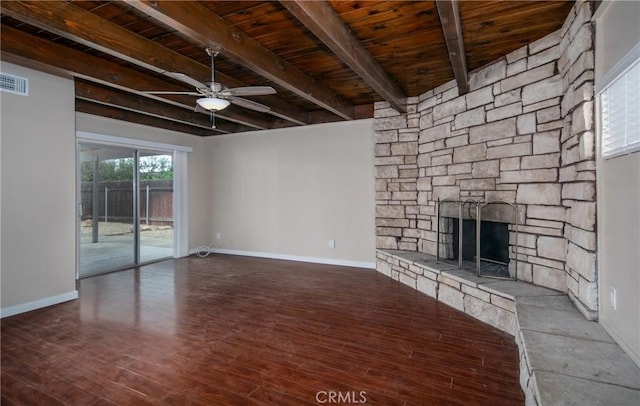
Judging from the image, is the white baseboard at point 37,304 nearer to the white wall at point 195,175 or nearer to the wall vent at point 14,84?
the wall vent at point 14,84

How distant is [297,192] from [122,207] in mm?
3031

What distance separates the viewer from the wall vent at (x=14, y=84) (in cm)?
335

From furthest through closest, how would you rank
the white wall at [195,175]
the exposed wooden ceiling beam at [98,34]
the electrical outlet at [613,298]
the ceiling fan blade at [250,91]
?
the white wall at [195,175]
the ceiling fan blade at [250,91]
the exposed wooden ceiling beam at [98,34]
the electrical outlet at [613,298]

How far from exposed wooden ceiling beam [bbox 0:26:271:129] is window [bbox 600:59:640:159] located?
4.40 metres

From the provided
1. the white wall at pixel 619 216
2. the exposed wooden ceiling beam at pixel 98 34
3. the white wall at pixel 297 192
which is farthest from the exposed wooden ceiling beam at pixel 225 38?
the white wall at pixel 619 216

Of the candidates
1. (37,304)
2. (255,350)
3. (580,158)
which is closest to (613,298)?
(580,158)

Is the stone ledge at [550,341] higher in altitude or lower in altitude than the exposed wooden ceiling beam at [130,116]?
lower

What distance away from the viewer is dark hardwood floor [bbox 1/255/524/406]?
2.11 metres

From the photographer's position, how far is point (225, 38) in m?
2.78

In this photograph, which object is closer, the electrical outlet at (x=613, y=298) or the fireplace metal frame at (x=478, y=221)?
the electrical outlet at (x=613, y=298)

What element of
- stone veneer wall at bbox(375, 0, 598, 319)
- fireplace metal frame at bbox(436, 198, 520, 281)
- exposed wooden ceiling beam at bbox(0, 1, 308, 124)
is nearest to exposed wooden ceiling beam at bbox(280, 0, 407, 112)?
stone veneer wall at bbox(375, 0, 598, 319)

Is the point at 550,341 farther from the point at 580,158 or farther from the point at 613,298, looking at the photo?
the point at 580,158

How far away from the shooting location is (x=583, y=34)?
7.88 ft

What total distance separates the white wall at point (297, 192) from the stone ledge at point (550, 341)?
7.03ft
